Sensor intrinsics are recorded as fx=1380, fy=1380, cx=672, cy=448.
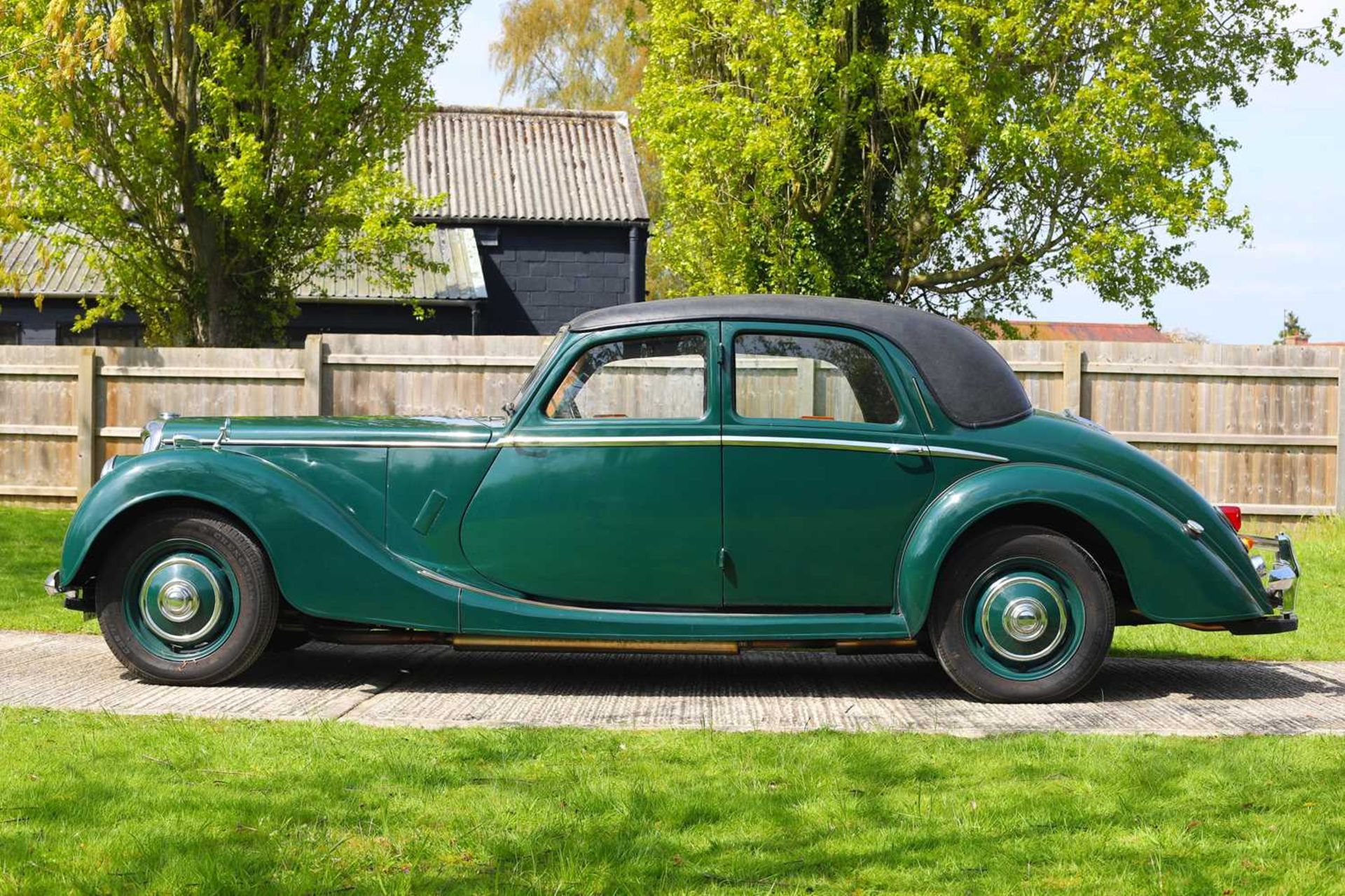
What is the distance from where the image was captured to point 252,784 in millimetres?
4336

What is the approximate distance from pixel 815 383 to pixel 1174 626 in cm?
379

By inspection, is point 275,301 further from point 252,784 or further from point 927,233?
point 252,784

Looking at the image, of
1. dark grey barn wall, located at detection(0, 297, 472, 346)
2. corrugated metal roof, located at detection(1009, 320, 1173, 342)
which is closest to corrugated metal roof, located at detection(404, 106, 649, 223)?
dark grey barn wall, located at detection(0, 297, 472, 346)

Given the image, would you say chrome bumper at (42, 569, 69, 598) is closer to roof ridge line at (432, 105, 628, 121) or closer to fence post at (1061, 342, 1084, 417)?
fence post at (1061, 342, 1084, 417)

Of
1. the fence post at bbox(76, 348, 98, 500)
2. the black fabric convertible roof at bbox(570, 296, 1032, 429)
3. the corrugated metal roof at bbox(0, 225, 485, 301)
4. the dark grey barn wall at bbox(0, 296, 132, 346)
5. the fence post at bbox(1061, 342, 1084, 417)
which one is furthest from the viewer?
the dark grey barn wall at bbox(0, 296, 132, 346)

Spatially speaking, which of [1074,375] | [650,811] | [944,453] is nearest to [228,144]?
[1074,375]

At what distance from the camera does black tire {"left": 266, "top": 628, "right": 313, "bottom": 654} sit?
673 centimetres

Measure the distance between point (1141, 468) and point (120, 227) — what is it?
13773 millimetres

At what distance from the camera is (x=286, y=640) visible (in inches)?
275

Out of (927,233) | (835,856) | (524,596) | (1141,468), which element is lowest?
(835,856)

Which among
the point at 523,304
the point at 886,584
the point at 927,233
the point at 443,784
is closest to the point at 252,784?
the point at 443,784

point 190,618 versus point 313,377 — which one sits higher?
point 313,377

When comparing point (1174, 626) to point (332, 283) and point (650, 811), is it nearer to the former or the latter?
point (650, 811)

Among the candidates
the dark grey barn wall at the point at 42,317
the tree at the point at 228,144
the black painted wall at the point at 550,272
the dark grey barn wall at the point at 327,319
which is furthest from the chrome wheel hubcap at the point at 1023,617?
the dark grey barn wall at the point at 42,317
